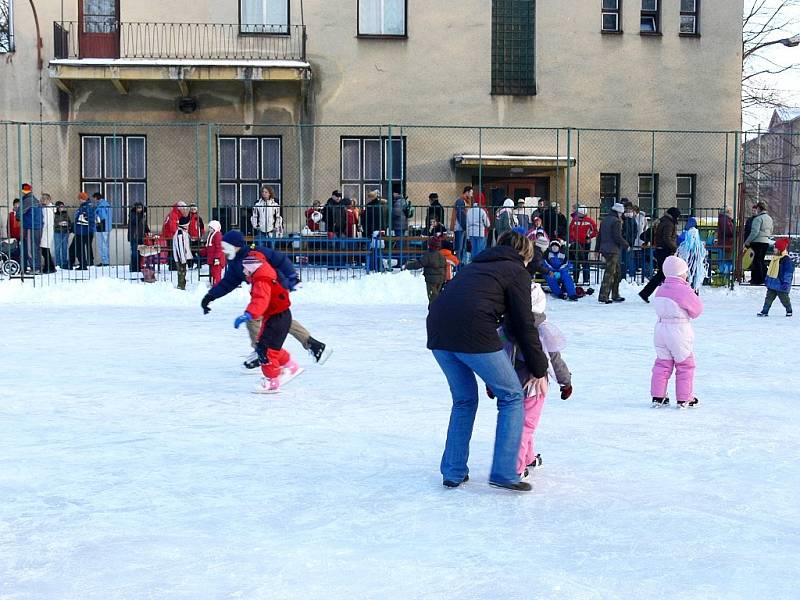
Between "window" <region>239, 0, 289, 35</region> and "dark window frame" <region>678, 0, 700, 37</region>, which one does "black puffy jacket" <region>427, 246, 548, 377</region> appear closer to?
"window" <region>239, 0, 289, 35</region>

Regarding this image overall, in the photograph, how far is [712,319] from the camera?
16062mm

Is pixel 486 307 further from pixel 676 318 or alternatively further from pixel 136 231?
pixel 136 231

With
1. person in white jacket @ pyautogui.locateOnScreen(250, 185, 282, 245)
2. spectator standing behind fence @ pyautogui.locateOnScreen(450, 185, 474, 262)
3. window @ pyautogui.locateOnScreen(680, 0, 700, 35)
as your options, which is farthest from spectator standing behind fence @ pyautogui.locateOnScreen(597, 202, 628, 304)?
window @ pyautogui.locateOnScreen(680, 0, 700, 35)

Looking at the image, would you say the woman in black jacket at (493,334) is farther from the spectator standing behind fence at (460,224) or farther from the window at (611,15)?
the window at (611,15)

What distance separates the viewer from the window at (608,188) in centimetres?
2562

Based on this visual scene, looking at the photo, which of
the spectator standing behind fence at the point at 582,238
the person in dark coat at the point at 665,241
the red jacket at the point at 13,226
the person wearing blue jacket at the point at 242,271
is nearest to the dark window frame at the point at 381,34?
the spectator standing behind fence at the point at 582,238

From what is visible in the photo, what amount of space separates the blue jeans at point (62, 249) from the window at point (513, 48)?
33.4 feet

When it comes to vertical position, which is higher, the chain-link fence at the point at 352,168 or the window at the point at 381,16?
the window at the point at 381,16

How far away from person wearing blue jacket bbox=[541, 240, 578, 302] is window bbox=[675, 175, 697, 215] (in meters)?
8.05

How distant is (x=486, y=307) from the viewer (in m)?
5.72

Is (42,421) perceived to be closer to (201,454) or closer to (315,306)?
(201,454)

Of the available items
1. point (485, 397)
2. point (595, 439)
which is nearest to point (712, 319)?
point (485, 397)

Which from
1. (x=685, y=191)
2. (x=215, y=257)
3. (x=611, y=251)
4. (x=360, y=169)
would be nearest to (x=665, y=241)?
(x=611, y=251)

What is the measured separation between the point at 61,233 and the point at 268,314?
1264cm
